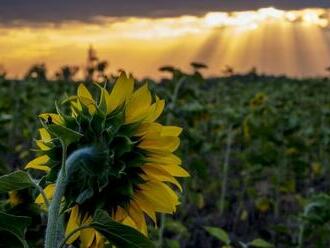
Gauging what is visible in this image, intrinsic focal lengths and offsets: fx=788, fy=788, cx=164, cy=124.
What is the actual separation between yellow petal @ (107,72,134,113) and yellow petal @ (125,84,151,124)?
0.04 feet

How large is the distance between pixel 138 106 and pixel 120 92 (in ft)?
0.12

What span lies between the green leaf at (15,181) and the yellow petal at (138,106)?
7.4 inches

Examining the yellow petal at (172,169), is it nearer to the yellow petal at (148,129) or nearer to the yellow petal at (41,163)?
the yellow petal at (148,129)

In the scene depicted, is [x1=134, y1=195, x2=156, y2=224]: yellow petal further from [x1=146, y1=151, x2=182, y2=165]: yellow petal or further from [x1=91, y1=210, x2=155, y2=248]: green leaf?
[x1=91, y1=210, x2=155, y2=248]: green leaf

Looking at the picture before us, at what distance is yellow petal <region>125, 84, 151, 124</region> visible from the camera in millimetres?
1289

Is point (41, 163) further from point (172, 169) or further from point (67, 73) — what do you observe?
point (67, 73)

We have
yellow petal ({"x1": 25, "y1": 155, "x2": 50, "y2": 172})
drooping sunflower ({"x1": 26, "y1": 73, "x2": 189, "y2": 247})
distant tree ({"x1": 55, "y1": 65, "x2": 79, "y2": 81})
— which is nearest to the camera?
drooping sunflower ({"x1": 26, "y1": 73, "x2": 189, "y2": 247})

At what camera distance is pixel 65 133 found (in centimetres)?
111

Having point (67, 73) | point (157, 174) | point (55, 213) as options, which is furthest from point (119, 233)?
point (67, 73)

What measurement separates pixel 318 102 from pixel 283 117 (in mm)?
6586

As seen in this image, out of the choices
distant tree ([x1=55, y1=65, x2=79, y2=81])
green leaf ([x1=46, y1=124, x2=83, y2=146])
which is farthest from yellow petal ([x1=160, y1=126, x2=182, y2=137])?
distant tree ([x1=55, y1=65, x2=79, y2=81])

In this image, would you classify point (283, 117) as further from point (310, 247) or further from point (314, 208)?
point (314, 208)

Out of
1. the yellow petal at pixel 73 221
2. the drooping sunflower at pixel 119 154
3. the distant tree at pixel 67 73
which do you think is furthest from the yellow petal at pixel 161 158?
the distant tree at pixel 67 73

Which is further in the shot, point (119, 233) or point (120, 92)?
point (120, 92)
